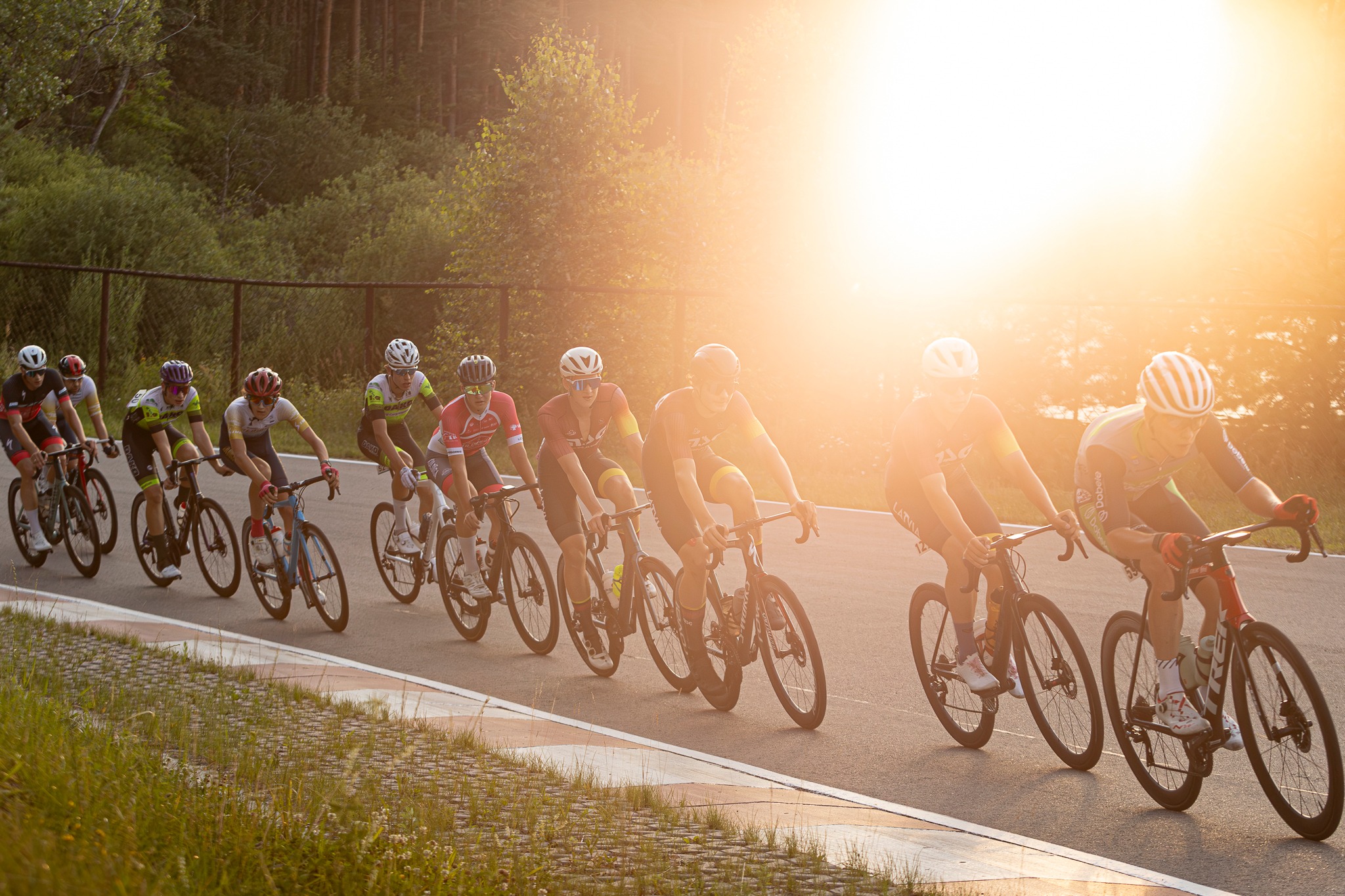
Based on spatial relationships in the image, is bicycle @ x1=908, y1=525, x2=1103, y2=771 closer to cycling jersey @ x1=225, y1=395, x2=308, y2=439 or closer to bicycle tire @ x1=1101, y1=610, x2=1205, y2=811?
bicycle tire @ x1=1101, y1=610, x2=1205, y2=811

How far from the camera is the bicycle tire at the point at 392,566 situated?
11133 mm

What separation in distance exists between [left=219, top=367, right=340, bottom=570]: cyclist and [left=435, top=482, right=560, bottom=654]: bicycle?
1.33m

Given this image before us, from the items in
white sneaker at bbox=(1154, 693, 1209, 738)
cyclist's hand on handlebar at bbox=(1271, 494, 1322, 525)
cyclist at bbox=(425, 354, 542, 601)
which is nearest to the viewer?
cyclist's hand on handlebar at bbox=(1271, 494, 1322, 525)

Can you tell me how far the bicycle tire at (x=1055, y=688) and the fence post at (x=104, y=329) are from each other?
23.8 metres

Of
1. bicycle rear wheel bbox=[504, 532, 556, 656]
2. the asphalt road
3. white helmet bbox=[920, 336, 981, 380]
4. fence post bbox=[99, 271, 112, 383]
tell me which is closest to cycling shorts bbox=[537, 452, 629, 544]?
bicycle rear wheel bbox=[504, 532, 556, 656]

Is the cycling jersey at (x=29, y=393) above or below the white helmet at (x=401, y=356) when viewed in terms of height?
below

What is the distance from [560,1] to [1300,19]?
56.0 meters

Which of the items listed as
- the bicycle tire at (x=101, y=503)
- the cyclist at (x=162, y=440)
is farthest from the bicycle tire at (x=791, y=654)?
the bicycle tire at (x=101, y=503)

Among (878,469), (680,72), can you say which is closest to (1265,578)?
(878,469)

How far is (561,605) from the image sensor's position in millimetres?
8781

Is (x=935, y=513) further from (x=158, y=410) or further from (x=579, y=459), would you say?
(x=158, y=410)

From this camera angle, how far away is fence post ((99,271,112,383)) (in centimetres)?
2692

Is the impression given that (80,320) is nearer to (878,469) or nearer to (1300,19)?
(878,469)

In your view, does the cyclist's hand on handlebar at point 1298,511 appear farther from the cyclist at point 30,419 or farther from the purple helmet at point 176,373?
the cyclist at point 30,419
